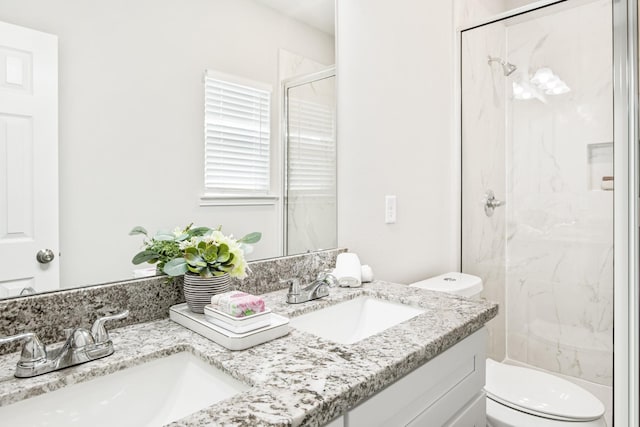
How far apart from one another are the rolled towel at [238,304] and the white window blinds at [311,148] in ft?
1.73

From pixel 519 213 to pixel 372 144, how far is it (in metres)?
1.11

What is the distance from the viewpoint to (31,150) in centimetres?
81

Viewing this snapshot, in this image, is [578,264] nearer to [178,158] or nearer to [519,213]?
[519,213]

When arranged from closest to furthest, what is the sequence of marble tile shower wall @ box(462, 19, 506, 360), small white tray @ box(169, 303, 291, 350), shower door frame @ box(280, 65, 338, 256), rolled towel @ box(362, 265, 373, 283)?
small white tray @ box(169, 303, 291, 350) < shower door frame @ box(280, 65, 338, 256) < rolled towel @ box(362, 265, 373, 283) < marble tile shower wall @ box(462, 19, 506, 360)

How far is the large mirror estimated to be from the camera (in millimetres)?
808

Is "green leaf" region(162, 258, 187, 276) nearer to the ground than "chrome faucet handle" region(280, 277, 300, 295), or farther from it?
farther from it

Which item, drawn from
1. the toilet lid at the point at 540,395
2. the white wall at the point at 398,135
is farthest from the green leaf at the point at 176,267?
the toilet lid at the point at 540,395

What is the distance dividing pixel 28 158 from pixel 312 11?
40.5 inches

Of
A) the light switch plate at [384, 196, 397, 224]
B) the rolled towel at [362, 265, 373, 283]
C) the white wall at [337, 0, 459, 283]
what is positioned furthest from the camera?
the light switch plate at [384, 196, 397, 224]

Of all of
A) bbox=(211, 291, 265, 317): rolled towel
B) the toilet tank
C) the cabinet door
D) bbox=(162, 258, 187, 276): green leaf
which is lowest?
the cabinet door

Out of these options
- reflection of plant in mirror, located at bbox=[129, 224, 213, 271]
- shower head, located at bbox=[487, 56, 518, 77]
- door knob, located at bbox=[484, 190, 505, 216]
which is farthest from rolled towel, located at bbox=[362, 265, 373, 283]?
shower head, located at bbox=[487, 56, 518, 77]

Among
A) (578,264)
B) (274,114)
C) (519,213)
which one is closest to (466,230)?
(519,213)

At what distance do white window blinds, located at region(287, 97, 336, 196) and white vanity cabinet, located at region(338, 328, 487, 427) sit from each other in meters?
0.71

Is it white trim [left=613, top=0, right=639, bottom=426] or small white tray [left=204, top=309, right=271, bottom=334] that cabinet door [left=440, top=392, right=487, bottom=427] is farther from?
white trim [left=613, top=0, right=639, bottom=426]
